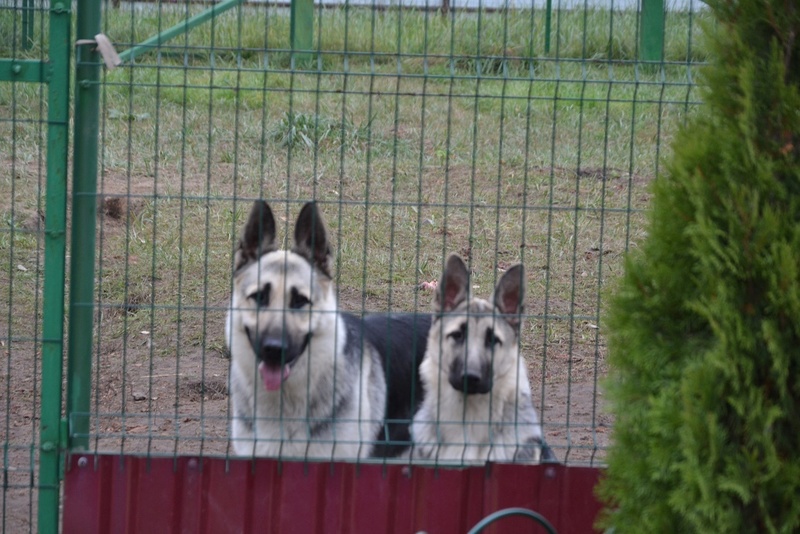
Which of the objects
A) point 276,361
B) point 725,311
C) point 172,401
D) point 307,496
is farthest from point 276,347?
point 172,401

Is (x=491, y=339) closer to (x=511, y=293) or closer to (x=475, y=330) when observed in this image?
(x=475, y=330)

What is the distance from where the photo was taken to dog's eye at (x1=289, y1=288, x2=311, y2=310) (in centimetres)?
479

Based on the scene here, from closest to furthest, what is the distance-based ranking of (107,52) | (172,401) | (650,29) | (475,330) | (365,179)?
1. (107,52)
2. (650,29)
3. (475,330)
4. (172,401)
5. (365,179)

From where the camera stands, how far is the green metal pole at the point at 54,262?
13.7ft

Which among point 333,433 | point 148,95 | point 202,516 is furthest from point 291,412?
point 148,95

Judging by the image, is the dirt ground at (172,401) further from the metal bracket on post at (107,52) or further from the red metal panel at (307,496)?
the metal bracket on post at (107,52)

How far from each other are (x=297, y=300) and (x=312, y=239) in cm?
34

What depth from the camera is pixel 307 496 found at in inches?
173

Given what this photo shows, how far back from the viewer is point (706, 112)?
11.5 feet

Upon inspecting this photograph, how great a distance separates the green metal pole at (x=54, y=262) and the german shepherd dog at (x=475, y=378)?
1.75 meters

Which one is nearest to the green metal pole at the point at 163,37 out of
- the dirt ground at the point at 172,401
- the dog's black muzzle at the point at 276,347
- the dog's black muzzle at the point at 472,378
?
the dog's black muzzle at the point at 276,347

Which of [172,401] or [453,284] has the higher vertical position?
[453,284]

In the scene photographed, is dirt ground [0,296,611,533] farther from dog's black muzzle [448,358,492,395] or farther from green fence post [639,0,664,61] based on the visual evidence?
green fence post [639,0,664,61]

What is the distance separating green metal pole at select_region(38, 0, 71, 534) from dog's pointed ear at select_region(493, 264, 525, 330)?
219 cm
